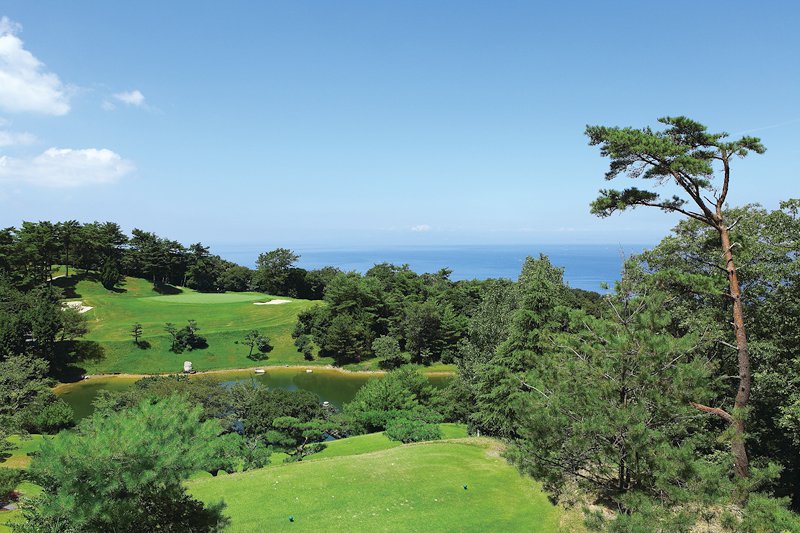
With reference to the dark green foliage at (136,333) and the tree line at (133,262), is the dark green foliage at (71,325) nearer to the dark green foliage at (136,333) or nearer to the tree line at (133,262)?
the dark green foliage at (136,333)

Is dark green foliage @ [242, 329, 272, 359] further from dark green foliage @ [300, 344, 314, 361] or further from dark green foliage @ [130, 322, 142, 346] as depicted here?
dark green foliage @ [130, 322, 142, 346]

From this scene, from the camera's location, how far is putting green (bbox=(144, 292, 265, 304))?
214 feet

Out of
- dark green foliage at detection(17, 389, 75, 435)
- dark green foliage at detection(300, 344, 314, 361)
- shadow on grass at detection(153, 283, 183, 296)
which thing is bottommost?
dark green foliage at detection(300, 344, 314, 361)

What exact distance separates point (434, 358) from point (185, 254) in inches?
2179

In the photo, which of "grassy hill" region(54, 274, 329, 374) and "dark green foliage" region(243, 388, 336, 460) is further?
"grassy hill" region(54, 274, 329, 374)

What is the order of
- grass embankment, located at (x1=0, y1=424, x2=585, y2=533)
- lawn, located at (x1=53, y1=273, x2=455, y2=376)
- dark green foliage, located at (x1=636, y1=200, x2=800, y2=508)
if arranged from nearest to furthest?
grass embankment, located at (x1=0, y1=424, x2=585, y2=533) → dark green foliage, located at (x1=636, y1=200, x2=800, y2=508) → lawn, located at (x1=53, y1=273, x2=455, y2=376)

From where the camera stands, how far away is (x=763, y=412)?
15055 mm

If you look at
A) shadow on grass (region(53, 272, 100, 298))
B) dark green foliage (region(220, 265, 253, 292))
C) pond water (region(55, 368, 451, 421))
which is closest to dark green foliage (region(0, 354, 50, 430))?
pond water (region(55, 368, 451, 421))

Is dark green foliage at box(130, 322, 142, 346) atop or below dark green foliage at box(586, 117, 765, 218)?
below

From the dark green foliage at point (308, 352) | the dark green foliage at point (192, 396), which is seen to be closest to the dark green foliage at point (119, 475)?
the dark green foliage at point (192, 396)

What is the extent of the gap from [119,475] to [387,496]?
8.24 metres

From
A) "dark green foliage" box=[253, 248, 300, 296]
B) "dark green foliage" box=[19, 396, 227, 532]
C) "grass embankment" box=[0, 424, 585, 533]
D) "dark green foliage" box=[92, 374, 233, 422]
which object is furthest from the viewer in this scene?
"dark green foliage" box=[253, 248, 300, 296]

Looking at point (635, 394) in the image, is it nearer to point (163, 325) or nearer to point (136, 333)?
point (136, 333)

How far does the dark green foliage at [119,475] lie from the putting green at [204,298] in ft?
214
